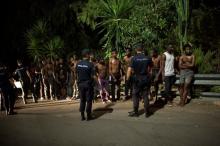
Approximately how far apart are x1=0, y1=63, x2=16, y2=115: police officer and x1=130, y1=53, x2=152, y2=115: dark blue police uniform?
4082 mm

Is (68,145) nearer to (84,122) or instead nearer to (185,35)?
(84,122)

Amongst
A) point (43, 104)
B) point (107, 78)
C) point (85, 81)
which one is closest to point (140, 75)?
point (85, 81)

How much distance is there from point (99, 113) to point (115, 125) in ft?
7.09

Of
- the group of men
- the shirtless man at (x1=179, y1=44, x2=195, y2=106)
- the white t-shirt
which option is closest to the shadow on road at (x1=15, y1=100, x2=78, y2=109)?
the group of men

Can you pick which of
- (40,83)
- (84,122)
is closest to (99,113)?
(84,122)

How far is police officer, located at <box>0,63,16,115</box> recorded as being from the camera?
45.0ft

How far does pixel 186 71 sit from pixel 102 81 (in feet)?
10.6

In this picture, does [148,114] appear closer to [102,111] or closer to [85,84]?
[102,111]

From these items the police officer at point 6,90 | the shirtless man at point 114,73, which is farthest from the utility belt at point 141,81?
the police officer at point 6,90

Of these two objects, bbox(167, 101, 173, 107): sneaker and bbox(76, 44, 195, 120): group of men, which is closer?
bbox(76, 44, 195, 120): group of men

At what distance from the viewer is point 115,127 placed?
36.2ft

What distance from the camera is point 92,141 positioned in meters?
9.60

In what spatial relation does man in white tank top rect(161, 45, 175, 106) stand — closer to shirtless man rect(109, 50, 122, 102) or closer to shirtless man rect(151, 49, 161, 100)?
shirtless man rect(151, 49, 161, 100)

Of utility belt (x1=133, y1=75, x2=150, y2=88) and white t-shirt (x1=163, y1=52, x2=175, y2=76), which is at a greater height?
white t-shirt (x1=163, y1=52, x2=175, y2=76)
